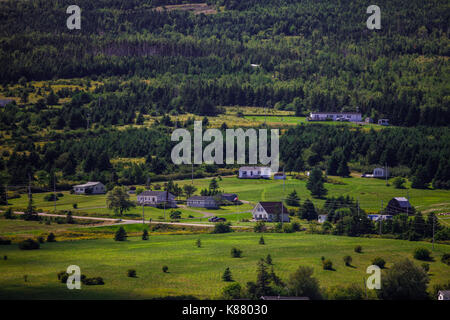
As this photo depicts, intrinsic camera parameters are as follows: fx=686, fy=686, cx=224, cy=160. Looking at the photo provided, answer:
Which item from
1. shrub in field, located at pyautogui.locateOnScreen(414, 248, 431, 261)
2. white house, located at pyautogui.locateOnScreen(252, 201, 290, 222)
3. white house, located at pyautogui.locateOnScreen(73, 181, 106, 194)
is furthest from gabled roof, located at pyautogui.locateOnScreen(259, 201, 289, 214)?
white house, located at pyautogui.locateOnScreen(73, 181, 106, 194)

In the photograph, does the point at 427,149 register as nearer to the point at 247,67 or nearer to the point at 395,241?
the point at 395,241

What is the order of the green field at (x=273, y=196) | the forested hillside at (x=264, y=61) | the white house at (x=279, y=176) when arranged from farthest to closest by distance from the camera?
the forested hillside at (x=264, y=61), the white house at (x=279, y=176), the green field at (x=273, y=196)

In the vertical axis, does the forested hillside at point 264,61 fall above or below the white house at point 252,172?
above

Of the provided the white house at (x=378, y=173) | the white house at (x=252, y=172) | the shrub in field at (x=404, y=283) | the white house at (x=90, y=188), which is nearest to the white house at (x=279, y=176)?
the white house at (x=252, y=172)

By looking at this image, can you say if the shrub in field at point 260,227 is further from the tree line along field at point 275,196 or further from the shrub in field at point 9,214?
the shrub in field at point 9,214

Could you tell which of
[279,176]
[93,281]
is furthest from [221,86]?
[93,281]

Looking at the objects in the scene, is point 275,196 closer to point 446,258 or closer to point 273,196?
point 273,196
